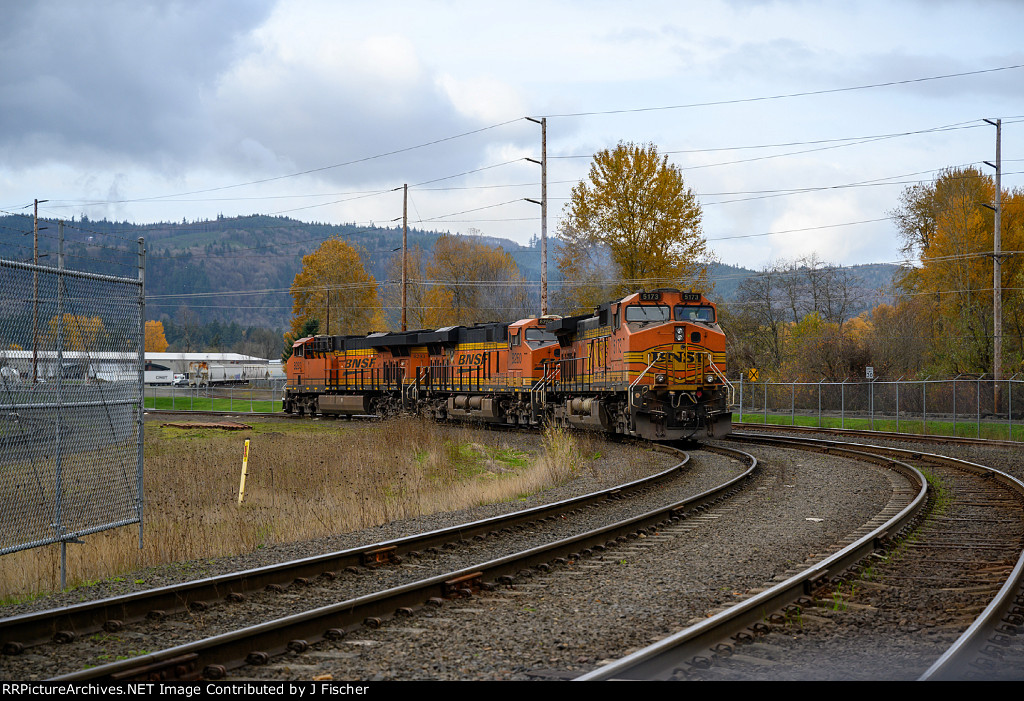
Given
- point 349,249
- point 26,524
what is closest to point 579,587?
point 26,524

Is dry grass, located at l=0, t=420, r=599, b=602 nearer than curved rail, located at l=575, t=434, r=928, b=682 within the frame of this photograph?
No

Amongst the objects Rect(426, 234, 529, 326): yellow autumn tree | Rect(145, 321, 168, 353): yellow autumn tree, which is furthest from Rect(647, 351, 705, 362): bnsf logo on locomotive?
Rect(145, 321, 168, 353): yellow autumn tree

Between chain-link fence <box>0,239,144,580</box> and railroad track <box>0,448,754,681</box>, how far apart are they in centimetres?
198

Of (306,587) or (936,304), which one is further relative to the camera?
(936,304)

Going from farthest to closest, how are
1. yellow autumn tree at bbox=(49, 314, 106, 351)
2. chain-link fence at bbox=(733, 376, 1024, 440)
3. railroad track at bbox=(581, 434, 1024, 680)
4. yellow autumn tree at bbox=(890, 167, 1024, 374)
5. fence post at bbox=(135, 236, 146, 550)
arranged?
1. yellow autumn tree at bbox=(890, 167, 1024, 374)
2. chain-link fence at bbox=(733, 376, 1024, 440)
3. fence post at bbox=(135, 236, 146, 550)
4. yellow autumn tree at bbox=(49, 314, 106, 351)
5. railroad track at bbox=(581, 434, 1024, 680)

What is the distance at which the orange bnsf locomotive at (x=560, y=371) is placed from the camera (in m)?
22.4

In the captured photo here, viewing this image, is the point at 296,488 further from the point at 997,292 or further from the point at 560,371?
the point at 997,292

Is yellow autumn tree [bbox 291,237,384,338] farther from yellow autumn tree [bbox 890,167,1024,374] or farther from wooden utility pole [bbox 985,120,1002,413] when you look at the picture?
wooden utility pole [bbox 985,120,1002,413]

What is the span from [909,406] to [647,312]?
19437 millimetres

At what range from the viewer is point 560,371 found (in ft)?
92.7

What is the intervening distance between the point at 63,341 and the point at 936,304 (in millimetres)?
43266

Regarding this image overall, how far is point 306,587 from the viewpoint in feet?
26.3

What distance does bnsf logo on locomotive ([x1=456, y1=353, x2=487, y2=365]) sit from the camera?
33188 millimetres
